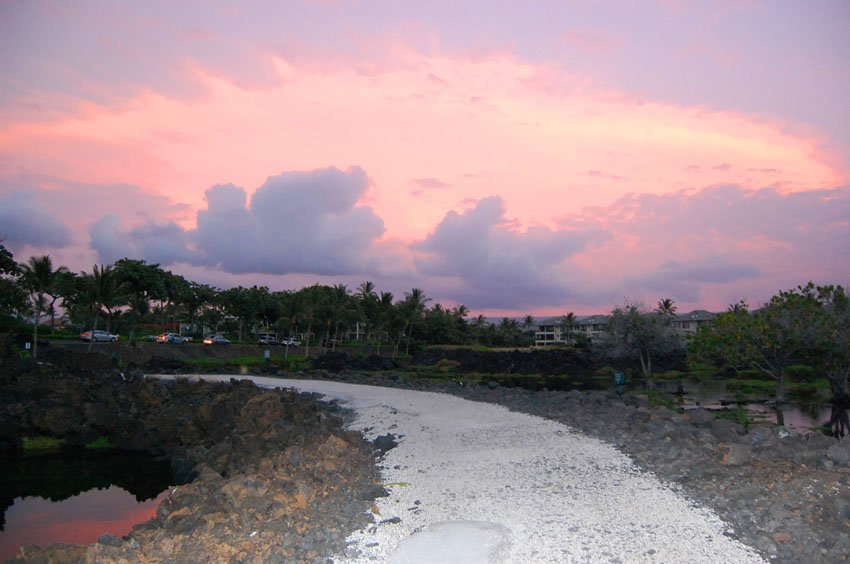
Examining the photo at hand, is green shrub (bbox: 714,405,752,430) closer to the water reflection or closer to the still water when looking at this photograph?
the water reflection

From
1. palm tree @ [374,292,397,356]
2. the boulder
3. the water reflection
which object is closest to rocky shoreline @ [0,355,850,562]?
the boulder

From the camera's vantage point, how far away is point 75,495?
574 inches

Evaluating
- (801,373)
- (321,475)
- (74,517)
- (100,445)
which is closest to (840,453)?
(321,475)

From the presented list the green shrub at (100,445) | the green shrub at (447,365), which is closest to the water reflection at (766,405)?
the green shrub at (100,445)

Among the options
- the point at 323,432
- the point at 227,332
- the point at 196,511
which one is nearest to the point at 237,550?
the point at 196,511

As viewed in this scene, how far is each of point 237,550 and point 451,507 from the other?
2.93 metres

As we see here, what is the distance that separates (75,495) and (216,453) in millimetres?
4128

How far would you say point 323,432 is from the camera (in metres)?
13.9

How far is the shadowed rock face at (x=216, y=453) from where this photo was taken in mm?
6734

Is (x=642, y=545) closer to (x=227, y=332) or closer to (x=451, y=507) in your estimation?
(x=451, y=507)

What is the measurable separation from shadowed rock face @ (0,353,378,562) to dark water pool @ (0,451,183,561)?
2.38 feet

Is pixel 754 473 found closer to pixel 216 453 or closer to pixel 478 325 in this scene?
pixel 216 453

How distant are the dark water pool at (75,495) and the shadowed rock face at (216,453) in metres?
0.73

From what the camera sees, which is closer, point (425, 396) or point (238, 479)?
point (238, 479)
